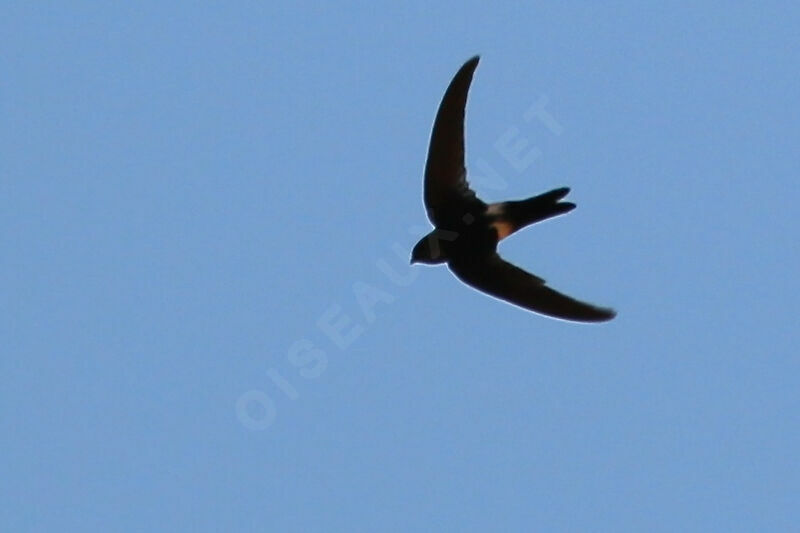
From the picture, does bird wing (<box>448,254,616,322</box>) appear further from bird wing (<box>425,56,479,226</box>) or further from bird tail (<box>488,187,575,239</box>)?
bird wing (<box>425,56,479,226</box>)

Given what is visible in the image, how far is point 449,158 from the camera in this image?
7.11m

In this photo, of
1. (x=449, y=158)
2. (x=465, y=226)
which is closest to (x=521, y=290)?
(x=465, y=226)

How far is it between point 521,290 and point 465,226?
519 mm

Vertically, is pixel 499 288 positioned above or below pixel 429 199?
below

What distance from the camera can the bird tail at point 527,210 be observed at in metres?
6.66

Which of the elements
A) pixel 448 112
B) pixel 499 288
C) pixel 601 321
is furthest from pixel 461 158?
pixel 601 321

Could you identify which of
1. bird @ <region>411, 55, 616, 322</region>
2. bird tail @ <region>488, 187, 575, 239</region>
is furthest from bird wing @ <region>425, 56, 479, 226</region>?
bird tail @ <region>488, 187, 575, 239</region>

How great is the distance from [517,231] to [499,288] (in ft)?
1.15

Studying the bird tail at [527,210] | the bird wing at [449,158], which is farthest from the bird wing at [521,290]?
the bird wing at [449,158]

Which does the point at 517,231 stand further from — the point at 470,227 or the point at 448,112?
the point at 448,112

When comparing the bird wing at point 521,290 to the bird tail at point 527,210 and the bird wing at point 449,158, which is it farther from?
the bird wing at point 449,158

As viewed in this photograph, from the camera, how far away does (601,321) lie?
263 inches

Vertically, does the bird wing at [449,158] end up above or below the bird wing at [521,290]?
above

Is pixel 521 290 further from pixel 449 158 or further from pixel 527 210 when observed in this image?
pixel 449 158
